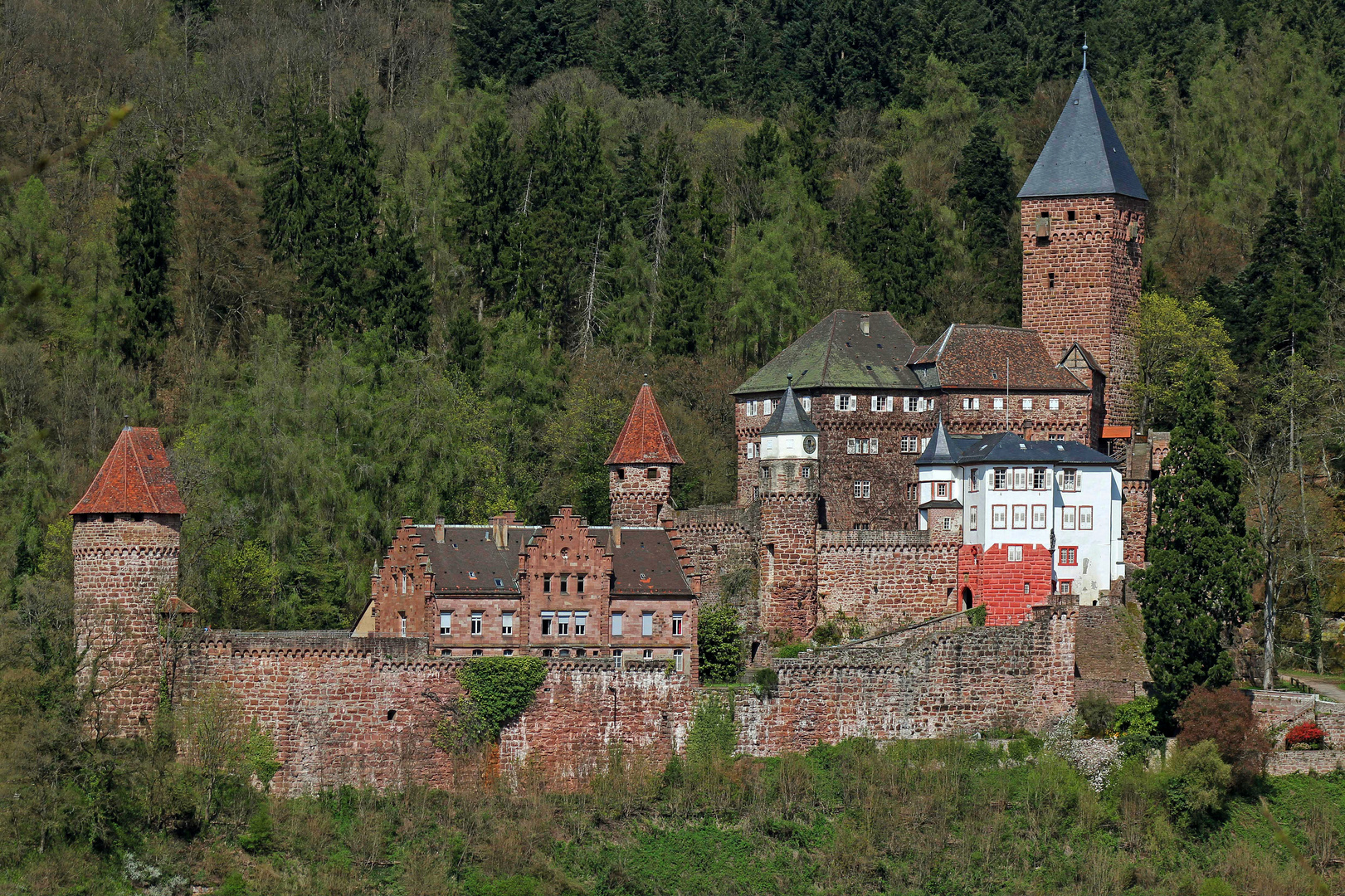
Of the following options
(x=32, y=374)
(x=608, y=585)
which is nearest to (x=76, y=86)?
(x=32, y=374)

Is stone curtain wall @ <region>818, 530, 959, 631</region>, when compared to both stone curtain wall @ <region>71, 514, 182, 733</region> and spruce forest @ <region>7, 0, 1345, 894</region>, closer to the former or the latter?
spruce forest @ <region>7, 0, 1345, 894</region>

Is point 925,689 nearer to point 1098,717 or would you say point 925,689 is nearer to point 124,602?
point 1098,717

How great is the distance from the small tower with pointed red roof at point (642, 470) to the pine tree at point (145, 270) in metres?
15.6

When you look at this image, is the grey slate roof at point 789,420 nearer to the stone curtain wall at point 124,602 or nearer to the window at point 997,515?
the window at point 997,515

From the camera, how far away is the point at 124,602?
4881 cm

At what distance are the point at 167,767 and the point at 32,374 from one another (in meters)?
18.9

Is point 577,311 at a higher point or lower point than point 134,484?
higher

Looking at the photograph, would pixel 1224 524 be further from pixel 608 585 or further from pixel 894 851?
pixel 608 585

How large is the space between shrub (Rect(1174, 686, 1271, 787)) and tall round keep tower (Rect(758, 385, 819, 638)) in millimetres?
11933

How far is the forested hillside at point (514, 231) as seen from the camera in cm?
6062

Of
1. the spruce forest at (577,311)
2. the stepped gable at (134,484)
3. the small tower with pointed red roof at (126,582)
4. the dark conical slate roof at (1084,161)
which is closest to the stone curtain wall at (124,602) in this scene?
the small tower with pointed red roof at (126,582)

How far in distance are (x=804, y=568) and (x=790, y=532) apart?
1.14 m

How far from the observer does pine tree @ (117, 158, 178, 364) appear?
64.2 meters

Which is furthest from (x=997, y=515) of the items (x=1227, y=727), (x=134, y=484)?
(x=134, y=484)
